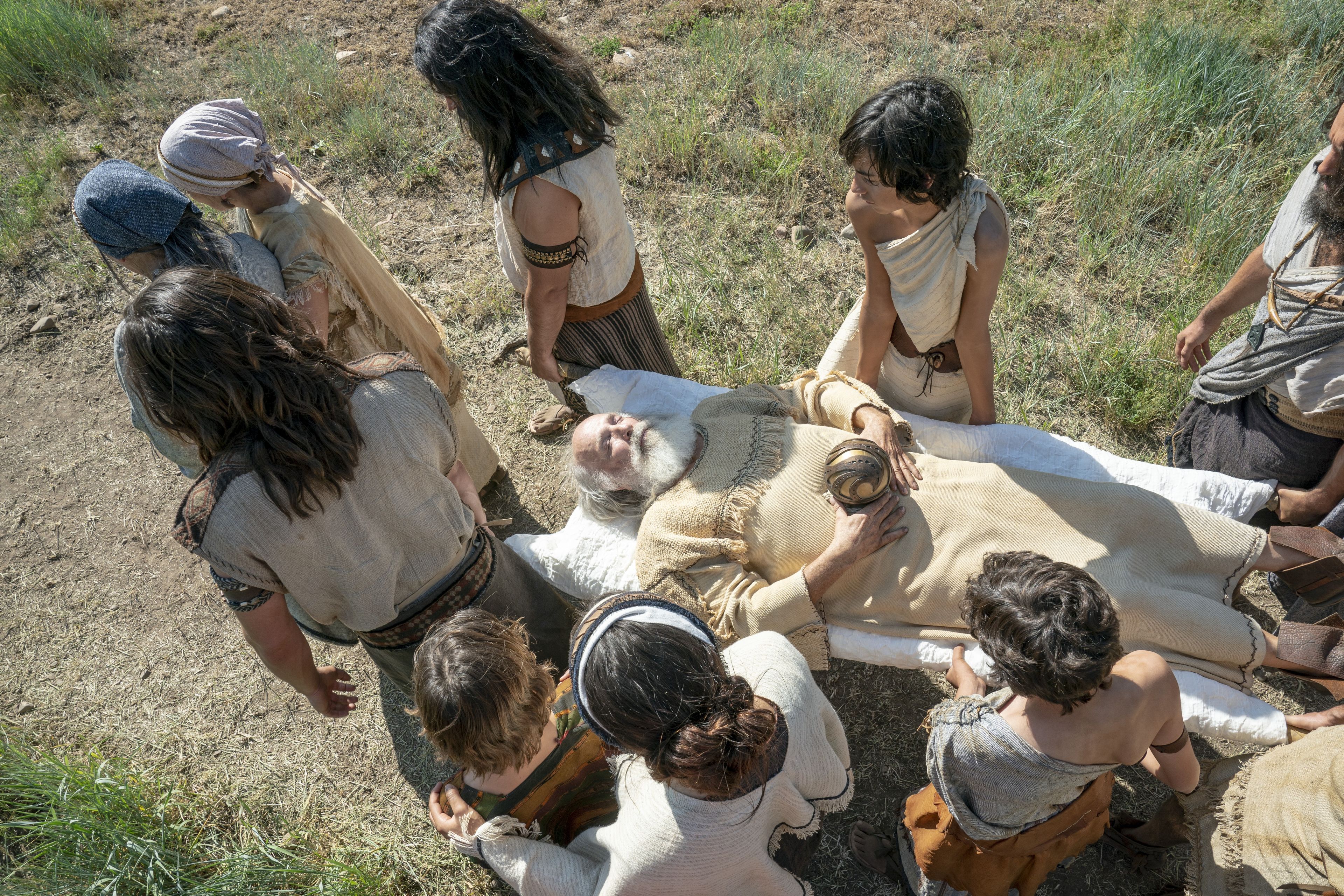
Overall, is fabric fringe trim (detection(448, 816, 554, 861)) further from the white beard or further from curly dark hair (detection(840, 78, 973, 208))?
curly dark hair (detection(840, 78, 973, 208))

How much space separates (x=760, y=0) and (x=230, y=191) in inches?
196

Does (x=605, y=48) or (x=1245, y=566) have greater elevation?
(x=605, y=48)

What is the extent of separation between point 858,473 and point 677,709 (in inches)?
47.0

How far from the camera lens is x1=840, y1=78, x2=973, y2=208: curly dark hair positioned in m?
2.29

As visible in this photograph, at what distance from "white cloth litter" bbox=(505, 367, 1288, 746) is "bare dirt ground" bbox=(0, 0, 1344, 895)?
0.52 meters

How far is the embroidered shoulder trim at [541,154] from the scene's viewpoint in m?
2.45

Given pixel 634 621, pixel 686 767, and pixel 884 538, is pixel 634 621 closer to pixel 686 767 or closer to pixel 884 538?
pixel 686 767

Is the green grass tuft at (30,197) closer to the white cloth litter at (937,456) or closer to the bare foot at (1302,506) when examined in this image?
the white cloth litter at (937,456)

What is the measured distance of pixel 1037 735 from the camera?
181 cm

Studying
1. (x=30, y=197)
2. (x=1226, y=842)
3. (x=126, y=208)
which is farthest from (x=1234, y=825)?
(x=30, y=197)

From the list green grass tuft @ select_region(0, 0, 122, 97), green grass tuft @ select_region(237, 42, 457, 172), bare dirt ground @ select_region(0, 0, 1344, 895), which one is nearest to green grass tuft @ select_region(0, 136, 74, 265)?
bare dirt ground @ select_region(0, 0, 1344, 895)

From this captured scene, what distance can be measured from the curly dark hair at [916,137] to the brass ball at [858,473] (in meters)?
0.81

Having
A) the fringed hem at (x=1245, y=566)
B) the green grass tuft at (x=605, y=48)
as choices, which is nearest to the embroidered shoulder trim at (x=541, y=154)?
the fringed hem at (x=1245, y=566)

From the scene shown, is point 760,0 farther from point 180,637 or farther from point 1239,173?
point 180,637
